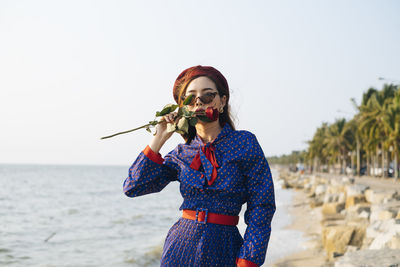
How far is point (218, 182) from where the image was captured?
79.1 inches

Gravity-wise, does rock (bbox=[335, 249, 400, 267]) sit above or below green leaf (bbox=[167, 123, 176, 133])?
below

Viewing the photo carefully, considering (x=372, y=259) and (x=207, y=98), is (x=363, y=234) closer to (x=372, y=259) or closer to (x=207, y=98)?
(x=372, y=259)

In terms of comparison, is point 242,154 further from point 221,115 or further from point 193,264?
point 193,264

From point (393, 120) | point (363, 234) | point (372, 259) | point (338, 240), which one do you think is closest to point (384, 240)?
point (372, 259)

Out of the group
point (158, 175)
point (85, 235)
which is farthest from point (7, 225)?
point (158, 175)

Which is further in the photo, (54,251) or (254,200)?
(54,251)

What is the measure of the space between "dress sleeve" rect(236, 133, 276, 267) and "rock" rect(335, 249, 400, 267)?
2788 mm

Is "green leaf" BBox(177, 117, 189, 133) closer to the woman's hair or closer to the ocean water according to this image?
Answer: the woman's hair

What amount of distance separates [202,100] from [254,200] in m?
0.58

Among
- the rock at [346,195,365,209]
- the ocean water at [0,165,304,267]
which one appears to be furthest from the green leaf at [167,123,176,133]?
the rock at [346,195,365,209]

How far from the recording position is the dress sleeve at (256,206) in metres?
1.88

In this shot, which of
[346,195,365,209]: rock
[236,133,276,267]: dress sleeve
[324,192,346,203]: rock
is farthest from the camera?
[324,192,346,203]: rock

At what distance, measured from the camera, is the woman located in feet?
6.41

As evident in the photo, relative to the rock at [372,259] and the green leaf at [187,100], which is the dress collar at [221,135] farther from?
the rock at [372,259]
